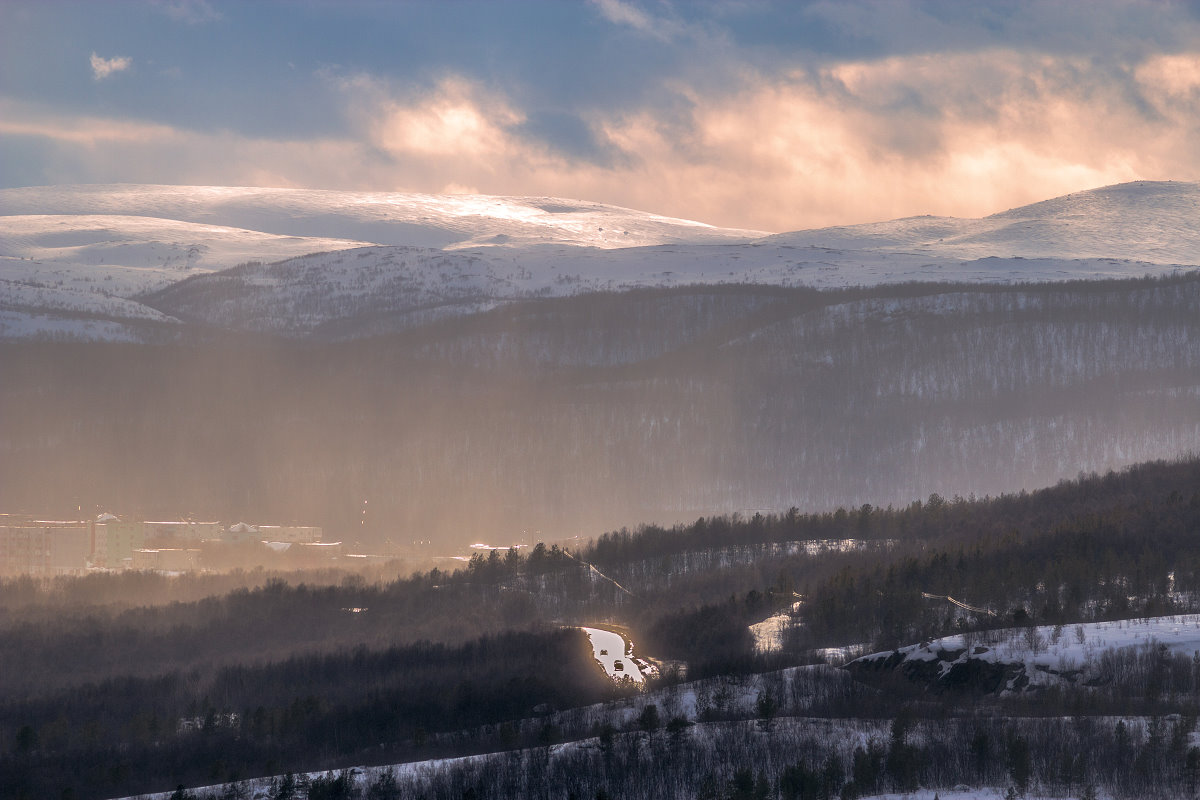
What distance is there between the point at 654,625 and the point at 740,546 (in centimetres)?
3677

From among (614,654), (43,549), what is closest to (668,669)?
(614,654)

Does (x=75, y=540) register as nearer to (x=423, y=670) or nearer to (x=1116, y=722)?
(x=423, y=670)

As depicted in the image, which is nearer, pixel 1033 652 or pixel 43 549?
pixel 1033 652

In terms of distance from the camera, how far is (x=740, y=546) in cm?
13100

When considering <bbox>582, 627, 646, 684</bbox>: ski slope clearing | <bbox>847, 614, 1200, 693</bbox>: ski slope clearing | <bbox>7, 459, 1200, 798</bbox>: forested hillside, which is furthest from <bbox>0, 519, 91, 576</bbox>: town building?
<bbox>847, 614, 1200, 693</bbox>: ski slope clearing

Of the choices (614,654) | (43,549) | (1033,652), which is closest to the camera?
(1033,652)

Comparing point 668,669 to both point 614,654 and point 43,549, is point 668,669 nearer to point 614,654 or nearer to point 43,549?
point 614,654

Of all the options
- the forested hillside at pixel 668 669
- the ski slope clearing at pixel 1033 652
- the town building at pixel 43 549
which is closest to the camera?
the forested hillside at pixel 668 669

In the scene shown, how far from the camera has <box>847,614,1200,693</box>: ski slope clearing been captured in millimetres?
54531

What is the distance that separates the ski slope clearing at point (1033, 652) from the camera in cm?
5453

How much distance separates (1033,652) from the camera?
56.7 m

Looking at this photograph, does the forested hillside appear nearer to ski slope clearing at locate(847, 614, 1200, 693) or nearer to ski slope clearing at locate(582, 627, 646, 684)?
ski slope clearing at locate(847, 614, 1200, 693)

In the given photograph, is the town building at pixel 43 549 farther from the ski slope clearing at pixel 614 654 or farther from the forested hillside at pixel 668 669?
the ski slope clearing at pixel 614 654

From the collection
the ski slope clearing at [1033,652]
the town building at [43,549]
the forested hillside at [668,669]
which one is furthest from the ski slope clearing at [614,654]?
the town building at [43,549]
